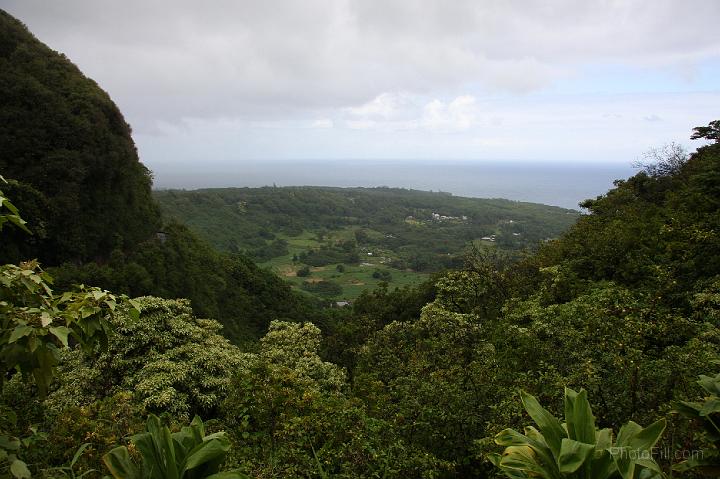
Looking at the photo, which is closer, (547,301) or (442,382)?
(442,382)

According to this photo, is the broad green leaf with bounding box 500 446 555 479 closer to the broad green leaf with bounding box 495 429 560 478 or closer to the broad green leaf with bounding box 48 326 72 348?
the broad green leaf with bounding box 495 429 560 478

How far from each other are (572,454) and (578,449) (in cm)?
5

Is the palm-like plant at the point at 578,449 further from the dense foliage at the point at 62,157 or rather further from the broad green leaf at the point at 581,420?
the dense foliage at the point at 62,157

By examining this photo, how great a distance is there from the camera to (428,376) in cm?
841

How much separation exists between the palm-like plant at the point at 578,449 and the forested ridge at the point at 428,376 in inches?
0.5

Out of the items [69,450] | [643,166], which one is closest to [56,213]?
[69,450]

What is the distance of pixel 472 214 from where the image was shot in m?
124

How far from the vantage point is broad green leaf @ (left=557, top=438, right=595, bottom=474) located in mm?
2634

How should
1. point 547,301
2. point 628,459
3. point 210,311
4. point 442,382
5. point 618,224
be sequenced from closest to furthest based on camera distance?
point 628,459, point 442,382, point 547,301, point 618,224, point 210,311

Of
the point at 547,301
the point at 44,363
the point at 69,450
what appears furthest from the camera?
the point at 547,301

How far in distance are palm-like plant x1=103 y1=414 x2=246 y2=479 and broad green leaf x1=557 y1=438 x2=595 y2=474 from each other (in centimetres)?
215

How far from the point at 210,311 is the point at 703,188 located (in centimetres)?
2567

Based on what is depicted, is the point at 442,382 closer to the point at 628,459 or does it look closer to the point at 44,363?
the point at 628,459

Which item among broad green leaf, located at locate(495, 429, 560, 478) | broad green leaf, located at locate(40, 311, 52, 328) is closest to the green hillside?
broad green leaf, located at locate(495, 429, 560, 478)
